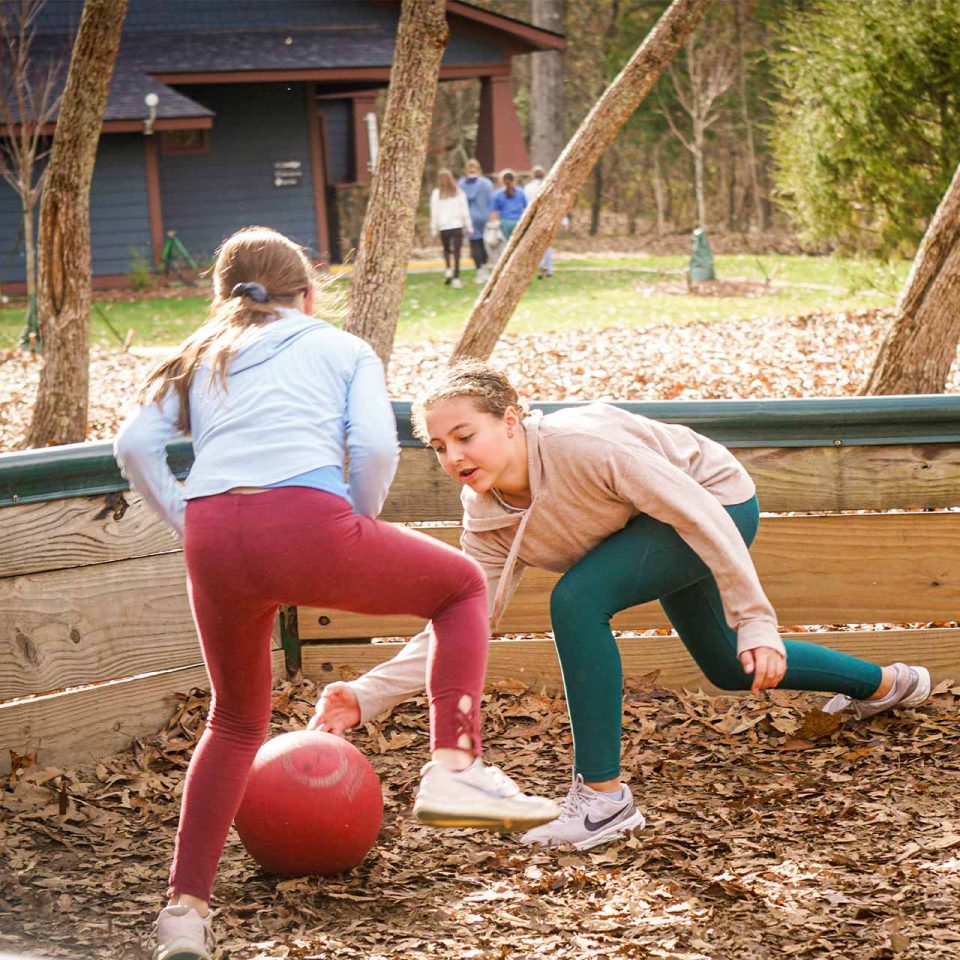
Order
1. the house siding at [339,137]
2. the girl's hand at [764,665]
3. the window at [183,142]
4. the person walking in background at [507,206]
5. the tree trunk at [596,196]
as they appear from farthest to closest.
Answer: the tree trunk at [596,196], the house siding at [339,137], the window at [183,142], the person walking in background at [507,206], the girl's hand at [764,665]

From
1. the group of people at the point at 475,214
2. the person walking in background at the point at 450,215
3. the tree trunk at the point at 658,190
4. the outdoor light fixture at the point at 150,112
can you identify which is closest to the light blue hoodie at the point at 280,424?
the person walking in background at the point at 450,215

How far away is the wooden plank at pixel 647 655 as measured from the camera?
5047 mm

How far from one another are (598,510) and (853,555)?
1.59 m

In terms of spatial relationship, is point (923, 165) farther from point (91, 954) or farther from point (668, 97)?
point (668, 97)

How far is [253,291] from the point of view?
10.8 feet

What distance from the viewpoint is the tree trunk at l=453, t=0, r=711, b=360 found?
24.7 ft

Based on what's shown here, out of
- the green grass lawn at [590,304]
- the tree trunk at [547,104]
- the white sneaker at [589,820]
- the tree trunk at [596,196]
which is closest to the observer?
the white sneaker at [589,820]

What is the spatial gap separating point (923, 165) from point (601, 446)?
1264cm

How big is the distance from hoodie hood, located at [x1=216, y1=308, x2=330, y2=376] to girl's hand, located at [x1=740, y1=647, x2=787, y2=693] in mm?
1530

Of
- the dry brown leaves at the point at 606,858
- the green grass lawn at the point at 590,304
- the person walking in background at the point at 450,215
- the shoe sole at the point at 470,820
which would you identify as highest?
the person walking in background at the point at 450,215

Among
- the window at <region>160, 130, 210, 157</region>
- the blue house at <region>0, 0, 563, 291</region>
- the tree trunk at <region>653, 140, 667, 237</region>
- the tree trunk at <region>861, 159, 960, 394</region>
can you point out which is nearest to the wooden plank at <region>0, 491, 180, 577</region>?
the tree trunk at <region>861, 159, 960, 394</region>

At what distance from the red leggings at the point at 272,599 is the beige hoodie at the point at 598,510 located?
1.58ft

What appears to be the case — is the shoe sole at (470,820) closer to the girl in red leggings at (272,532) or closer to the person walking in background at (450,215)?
the girl in red leggings at (272,532)

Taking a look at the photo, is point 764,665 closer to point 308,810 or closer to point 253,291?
point 308,810
